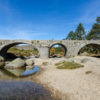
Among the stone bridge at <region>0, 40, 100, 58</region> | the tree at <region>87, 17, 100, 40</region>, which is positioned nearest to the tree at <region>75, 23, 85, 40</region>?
the tree at <region>87, 17, 100, 40</region>

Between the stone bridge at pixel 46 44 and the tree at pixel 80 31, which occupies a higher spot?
the tree at pixel 80 31

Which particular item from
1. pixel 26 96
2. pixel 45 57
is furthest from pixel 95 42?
pixel 26 96

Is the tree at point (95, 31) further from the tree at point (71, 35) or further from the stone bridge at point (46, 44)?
the tree at point (71, 35)

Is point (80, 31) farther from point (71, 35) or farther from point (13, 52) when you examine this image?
point (13, 52)

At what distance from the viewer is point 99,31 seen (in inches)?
1587

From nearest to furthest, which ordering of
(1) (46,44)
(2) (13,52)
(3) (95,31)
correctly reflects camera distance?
(1) (46,44) < (3) (95,31) < (2) (13,52)


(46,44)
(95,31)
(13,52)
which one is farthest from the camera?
(13,52)

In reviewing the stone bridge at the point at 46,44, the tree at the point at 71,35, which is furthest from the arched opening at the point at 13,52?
the tree at the point at 71,35

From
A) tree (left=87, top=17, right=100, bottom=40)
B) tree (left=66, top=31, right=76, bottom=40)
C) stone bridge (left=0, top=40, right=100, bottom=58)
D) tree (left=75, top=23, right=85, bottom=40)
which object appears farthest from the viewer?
tree (left=66, top=31, right=76, bottom=40)

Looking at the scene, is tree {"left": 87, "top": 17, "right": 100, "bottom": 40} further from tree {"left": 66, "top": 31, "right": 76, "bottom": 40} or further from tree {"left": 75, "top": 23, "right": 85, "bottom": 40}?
tree {"left": 66, "top": 31, "right": 76, "bottom": 40}

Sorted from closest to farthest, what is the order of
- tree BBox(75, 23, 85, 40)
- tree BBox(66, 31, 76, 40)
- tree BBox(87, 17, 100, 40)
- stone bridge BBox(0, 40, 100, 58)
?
stone bridge BBox(0, 40, 100, 58)
tree BBox(87, 17, 100, 40)
tree BBox(75, 23, 85, 40)
tree BBox(66, 31, 76, 40)

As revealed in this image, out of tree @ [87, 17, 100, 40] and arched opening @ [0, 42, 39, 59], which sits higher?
tree @ [87, 17, 100, 40]

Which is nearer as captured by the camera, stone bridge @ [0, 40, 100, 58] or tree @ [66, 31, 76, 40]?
stone bridge @ [0, 40, 100, 58]

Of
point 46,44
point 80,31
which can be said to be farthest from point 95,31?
point 46,44
